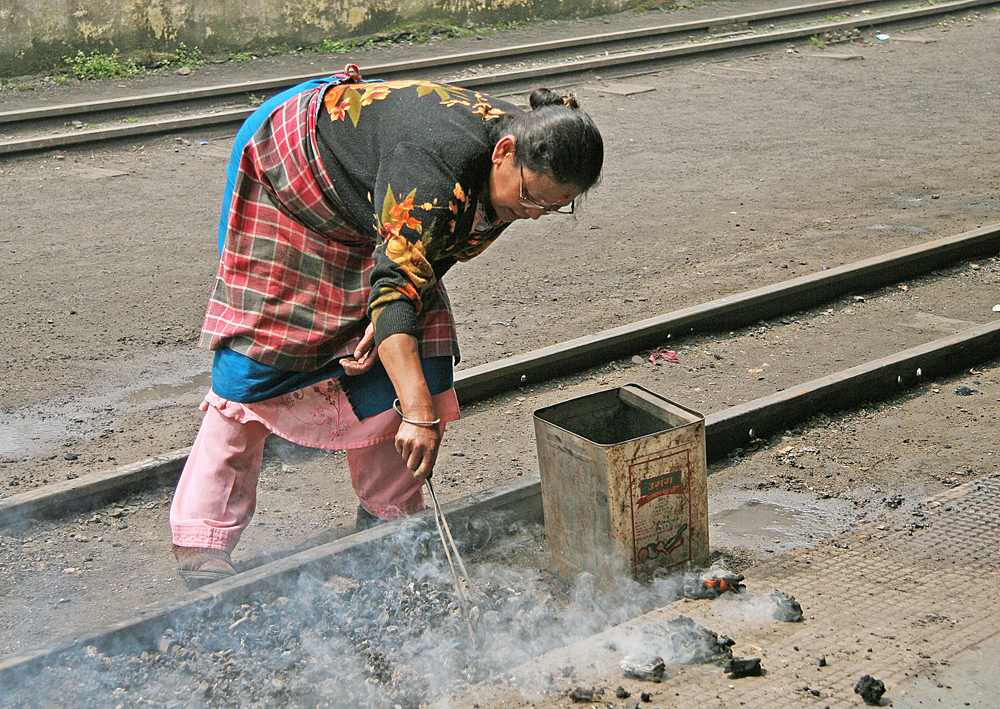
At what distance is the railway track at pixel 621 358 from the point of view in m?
3.04

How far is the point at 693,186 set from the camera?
884 centimetres

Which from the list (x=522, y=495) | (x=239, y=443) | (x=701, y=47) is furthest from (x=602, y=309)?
(x=701, y=47)

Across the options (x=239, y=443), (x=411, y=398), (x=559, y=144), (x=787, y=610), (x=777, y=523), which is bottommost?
(x=777, y=523)

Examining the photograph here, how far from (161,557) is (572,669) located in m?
1.68

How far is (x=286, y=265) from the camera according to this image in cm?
297

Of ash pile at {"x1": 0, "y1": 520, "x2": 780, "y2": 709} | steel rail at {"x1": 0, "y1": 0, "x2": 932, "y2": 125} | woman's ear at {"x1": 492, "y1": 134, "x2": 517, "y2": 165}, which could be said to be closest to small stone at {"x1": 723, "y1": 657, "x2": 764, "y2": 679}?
ash pile at {"x1": 0, "y1": 520, "x2": 780, "y2": 709}

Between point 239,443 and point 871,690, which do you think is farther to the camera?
point 239,443

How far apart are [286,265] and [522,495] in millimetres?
1292

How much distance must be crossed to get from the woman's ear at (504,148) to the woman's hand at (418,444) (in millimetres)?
714

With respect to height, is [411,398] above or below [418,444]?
above

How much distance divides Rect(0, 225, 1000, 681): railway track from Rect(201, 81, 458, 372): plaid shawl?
749 millimetres

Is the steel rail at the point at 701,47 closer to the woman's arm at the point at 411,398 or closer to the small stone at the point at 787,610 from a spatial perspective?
the small stone at the point at 787,610

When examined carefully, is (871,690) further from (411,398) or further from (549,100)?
(549,100)

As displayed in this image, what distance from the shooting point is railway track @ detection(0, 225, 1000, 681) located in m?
3.04
